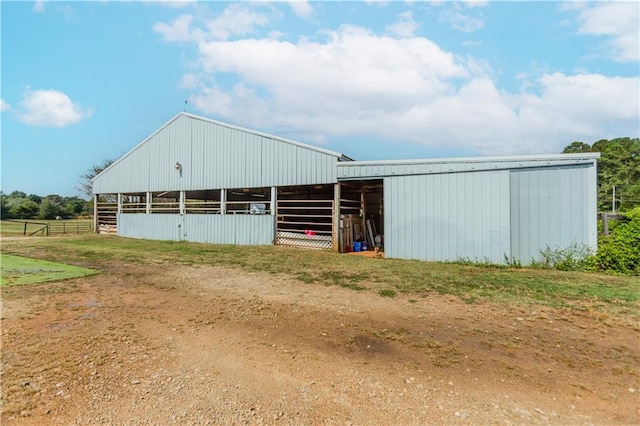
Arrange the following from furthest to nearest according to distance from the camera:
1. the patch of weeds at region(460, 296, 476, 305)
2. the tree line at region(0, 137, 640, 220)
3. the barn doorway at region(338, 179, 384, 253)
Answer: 1. the tree line at region(0, 137, 640, 220)
2. the barn doorway at region(338, 179, 384, 253)
3. the patch of weeds at region(460, 296, 476, 305)

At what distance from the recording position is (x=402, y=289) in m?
6.14

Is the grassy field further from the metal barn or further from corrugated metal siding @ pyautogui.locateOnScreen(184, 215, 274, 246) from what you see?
corrugated metal siding @ pyautogui.locateOnScreen(184, 215, 274, 246)

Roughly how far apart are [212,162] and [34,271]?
30.2 feet

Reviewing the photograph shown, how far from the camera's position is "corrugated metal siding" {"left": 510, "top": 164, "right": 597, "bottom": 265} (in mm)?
7945

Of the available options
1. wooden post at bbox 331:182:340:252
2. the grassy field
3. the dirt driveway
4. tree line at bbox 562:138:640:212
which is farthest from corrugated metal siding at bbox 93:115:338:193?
tree line at bbox 562:138:640:212

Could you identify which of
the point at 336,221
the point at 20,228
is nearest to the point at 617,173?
the point at 336,221

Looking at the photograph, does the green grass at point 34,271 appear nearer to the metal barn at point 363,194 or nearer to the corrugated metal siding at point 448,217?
the metal barn at point 363,194

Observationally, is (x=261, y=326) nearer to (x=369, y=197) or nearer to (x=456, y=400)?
(x=456, y=400)

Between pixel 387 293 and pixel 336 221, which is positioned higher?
pixel 336 221

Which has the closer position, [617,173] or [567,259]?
[567,259]

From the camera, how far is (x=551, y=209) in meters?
8.31

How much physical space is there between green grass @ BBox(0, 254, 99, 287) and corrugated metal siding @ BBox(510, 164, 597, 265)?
1137cm

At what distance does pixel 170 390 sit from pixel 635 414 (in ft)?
12.2

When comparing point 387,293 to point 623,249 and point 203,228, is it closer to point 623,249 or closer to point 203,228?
point 623,249
